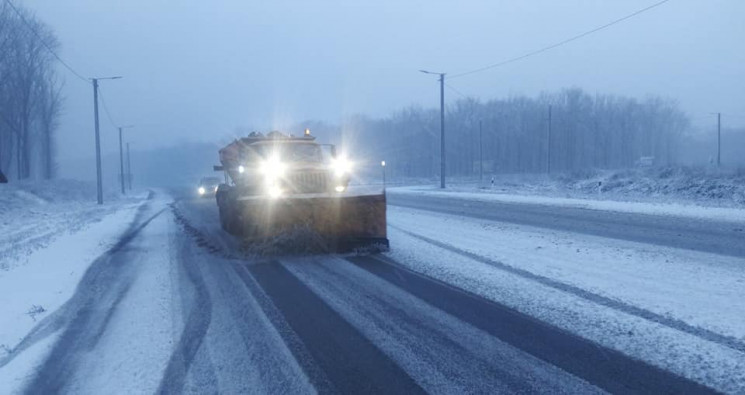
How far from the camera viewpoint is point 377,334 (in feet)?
22.5

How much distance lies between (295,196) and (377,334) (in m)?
7.06

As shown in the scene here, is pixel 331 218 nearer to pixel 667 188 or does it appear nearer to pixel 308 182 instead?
pixel 308 182

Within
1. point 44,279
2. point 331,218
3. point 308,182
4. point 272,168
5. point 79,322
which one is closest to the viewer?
point 79,322

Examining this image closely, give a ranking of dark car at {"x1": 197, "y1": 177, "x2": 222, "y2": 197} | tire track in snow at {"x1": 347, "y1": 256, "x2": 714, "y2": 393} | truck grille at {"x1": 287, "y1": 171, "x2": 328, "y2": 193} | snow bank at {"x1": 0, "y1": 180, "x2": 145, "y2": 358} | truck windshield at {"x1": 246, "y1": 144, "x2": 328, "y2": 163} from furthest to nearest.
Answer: dark car at {"x1": 197, "y1": 177, "x2": 222, "y2": 197}
truck windshield at {"x1": 246, "y1": 144, "x2": 328, "y2": 163}
truck grille at {"x1": 287, "y1": 171, "x2": 328, "y2": 193}
snow bank at {"x1": 0, "y1": 180, "x2": 145, "y2": 358}
tire track in snow at {"x1": 347, "y1": 256, "x2": 714, "y2": 393}

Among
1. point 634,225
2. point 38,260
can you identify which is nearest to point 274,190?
point 38,260

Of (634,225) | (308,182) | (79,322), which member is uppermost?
(308,182)

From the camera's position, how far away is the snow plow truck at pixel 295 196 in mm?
13414

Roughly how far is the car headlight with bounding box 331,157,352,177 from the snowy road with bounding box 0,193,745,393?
16.7 feet

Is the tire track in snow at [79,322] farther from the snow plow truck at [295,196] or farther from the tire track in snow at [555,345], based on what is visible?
the tire track in snow at [555,345]

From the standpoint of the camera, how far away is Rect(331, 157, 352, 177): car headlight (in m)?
16.4

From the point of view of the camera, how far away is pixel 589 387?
5.16 m

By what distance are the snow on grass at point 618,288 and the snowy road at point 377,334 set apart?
3 cm

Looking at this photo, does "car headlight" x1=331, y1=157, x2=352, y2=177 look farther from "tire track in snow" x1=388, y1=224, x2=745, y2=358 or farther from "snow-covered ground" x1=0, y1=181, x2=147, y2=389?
"snow-covered ground" x1=0, y1=181, x2=147, y2=389

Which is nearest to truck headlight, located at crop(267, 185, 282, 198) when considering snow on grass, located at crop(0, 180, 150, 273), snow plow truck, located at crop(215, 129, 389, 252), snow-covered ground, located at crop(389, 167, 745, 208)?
snow plow truck, located at crop(215, 129, 389, 252)
